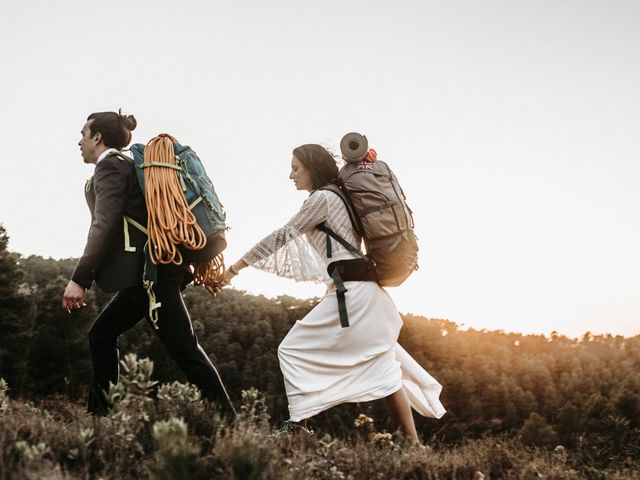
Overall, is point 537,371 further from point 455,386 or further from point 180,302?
point 180,302

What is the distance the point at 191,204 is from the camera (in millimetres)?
4648

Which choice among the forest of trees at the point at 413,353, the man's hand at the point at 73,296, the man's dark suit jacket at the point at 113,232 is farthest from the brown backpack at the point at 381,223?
the forest of trees at the point at 413,353

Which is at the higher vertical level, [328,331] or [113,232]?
[113,232]

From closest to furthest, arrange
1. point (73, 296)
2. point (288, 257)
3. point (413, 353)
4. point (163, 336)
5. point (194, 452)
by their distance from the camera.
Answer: point (194, 452) < point (73, 296) < point (163, 336) < point (288, 257) < point (413, 353)

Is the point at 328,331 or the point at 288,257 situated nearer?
the point at 328,331

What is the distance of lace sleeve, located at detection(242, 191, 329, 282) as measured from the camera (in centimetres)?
504

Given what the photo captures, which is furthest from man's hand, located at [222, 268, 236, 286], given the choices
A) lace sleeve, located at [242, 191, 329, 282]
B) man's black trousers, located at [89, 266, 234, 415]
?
man's black trousers, located at [89, 266, 234, 415]

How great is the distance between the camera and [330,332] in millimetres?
4957

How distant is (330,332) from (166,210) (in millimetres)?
1429

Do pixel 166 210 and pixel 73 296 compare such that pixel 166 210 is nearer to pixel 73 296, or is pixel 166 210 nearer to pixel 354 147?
pixel 73 296

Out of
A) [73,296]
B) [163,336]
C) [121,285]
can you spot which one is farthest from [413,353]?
[73,296]

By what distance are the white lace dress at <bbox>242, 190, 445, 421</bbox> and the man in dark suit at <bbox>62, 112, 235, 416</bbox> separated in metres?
0.64

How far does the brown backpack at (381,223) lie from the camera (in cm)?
493

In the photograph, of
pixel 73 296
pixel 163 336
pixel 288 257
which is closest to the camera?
pixel 73 296
